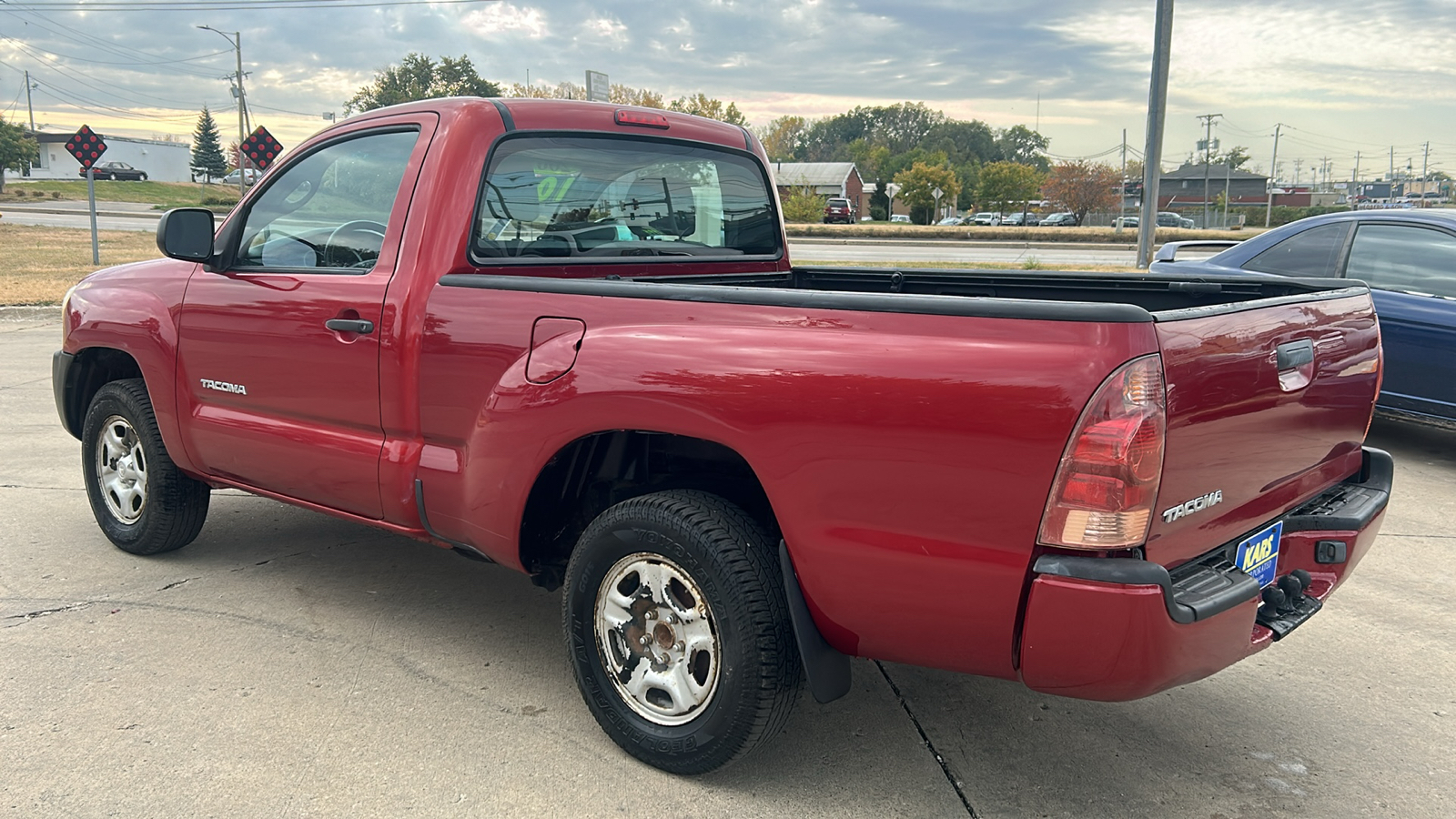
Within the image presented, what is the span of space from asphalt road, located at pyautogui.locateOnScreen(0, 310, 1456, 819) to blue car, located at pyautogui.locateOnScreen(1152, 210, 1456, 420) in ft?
7.02

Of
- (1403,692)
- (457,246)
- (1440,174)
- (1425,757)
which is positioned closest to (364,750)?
(457,246)

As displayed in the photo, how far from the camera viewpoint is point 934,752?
304 cm

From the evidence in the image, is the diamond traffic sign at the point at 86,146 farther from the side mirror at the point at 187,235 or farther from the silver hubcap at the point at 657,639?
the silver hubcap at the point at 657,639

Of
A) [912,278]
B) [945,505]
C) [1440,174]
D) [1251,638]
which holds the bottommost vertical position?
[1251,638]

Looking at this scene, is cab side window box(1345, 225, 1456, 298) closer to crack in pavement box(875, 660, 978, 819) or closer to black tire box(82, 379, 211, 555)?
crack in pavement box(875, 660, 978, 819)

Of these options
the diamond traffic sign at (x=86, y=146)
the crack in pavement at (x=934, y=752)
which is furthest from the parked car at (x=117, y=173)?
the crack in pavement at (x=934, y=752)

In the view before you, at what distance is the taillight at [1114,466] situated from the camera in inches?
84.3

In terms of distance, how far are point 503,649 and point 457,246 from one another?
4.70 ft

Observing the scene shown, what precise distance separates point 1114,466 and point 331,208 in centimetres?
293

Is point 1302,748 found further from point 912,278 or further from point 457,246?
point 457,246

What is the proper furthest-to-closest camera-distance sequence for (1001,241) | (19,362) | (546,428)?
1. (1001,241)
2. (19,362)
3. (546,428)

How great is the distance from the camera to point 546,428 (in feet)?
9.69

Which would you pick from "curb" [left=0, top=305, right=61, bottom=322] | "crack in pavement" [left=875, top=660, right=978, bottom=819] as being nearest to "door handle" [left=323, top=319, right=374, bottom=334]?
"crack in pavement" [left=875, top=660, right=978, bottom=819]

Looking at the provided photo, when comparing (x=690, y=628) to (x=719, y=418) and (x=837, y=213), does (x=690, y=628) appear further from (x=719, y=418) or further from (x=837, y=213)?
(x=837, y=213)
